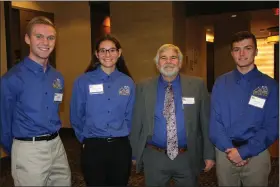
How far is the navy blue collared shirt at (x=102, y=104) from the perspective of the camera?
2535mm

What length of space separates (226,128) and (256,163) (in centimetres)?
33

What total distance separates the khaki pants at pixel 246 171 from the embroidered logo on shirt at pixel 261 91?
1.41 feet

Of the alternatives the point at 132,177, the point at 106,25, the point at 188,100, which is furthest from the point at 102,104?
the point at 106,25

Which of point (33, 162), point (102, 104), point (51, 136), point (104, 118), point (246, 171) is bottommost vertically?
point (246, 171)

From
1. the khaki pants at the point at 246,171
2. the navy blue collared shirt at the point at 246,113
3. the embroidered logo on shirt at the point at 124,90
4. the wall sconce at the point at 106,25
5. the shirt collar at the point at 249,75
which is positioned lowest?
the khaki pants at the point at 246,171

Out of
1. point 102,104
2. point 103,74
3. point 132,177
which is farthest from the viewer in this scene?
point 132,177

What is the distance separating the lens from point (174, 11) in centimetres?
661

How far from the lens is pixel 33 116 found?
7.34 feet

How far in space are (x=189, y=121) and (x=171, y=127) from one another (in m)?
0.15

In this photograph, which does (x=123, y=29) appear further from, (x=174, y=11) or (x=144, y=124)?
(x=144, y=124)

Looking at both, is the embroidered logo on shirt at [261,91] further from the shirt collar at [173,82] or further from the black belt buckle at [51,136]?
the black belt buckle at [51,136]

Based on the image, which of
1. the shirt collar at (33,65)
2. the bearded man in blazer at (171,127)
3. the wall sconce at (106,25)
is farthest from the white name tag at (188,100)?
Result: the wall sconce at (106,25)

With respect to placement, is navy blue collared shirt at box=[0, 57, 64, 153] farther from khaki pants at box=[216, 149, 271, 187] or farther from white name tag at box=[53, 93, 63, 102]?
khaki pants at box=[216, 149, 271, 187]

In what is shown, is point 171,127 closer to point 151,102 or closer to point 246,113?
point 151,102
